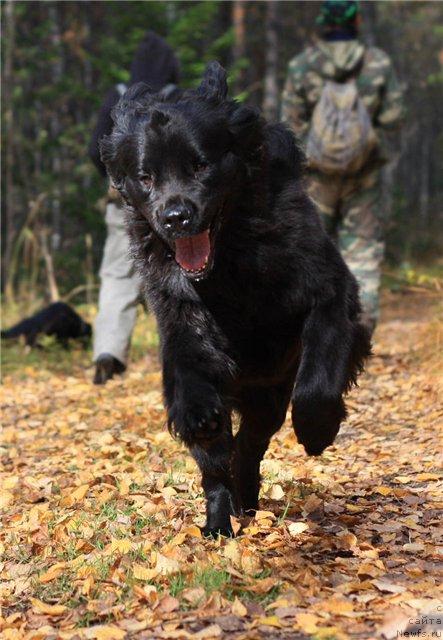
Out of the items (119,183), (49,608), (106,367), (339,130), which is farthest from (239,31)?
(49,608)

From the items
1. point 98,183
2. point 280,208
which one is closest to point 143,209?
point 280,208

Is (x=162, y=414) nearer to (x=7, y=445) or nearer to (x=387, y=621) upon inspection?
(x=7, y=445)

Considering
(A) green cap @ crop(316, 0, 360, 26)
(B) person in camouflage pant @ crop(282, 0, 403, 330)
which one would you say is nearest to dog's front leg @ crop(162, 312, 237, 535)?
(B) person in camouflage pant @ crop(282, 0, 403, 330)

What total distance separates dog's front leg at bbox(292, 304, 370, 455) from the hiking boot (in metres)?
5.13

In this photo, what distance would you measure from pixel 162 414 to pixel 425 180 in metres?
39.0

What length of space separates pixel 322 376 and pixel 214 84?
1405 millimetres

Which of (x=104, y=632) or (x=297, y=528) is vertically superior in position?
(x=104, y=632)

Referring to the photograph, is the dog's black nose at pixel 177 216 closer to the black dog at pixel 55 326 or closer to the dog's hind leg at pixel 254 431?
the dog's hind leg at pixel 254 431

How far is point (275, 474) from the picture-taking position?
211 inches

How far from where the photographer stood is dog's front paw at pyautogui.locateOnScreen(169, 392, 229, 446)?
3775 mm

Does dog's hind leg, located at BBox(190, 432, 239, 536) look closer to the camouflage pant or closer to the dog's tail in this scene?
the camouflage pant

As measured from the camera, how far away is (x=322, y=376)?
4062 mm

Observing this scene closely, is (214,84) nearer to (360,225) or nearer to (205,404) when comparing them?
(205,404)

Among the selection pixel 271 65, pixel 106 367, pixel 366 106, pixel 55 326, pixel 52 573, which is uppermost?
pixel 366 106
